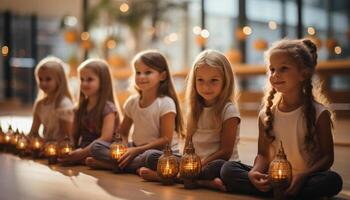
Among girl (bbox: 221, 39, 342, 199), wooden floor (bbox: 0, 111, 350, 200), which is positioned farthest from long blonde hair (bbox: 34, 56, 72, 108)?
girl (bbox: 221, 39, 342, 199)

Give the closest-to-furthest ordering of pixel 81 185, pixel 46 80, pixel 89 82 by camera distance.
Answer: pixel 81 185 < pixel 89 82 < pixel 46 80

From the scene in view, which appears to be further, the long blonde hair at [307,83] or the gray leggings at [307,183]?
the long blonde hair at [307,83]

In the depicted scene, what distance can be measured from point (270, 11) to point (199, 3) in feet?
4.32

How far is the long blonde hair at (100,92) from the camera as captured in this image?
321cm

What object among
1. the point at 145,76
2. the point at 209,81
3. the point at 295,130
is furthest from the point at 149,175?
the point at 295,130

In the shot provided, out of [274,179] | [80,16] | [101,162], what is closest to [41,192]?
[101,162]

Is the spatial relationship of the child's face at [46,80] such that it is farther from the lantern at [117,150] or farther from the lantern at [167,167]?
the lantern at [167,167]

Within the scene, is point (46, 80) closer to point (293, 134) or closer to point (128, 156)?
point (128, 156)

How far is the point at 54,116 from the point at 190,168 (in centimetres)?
155

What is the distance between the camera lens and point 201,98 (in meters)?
2.59

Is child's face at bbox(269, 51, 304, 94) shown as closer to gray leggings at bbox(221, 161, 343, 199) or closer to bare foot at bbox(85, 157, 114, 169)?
gray leggings at bbox(221, 161, 343, 199)

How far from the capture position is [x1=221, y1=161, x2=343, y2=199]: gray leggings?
1.99 meters

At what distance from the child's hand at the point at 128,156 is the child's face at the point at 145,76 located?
381 mm

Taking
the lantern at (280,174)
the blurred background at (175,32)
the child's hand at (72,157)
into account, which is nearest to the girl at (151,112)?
the child's hand at (72,157)
